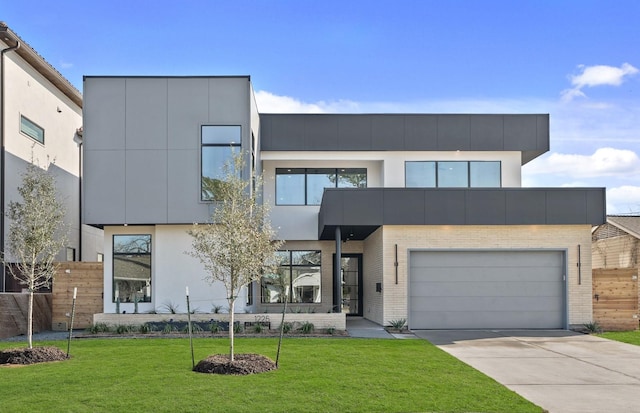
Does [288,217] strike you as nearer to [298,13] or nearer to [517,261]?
[517,261]

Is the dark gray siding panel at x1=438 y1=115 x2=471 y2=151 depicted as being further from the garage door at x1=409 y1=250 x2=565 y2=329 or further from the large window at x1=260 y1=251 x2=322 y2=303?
the large window at x1=260 y1=251 x2=322 y2=303

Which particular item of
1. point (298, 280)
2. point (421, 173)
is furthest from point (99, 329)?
point (421, 173)

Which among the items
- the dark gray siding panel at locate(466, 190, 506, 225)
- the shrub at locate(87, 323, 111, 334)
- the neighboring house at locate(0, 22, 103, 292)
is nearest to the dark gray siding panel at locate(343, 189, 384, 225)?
the dark gray siding panel at locate(466, 190, 506, 225)

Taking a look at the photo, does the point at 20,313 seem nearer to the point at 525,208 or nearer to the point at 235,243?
the point at 235,243

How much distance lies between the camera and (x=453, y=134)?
1011 inches

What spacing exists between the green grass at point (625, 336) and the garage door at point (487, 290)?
1.52m

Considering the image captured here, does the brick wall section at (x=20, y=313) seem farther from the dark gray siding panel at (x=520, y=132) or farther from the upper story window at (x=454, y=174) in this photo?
the dark gray siding panel at (x=520, y=132)

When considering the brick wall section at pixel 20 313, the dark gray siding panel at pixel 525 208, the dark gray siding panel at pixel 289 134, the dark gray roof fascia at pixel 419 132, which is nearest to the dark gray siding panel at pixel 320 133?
the dark gray roof fascia at pixel 419 132

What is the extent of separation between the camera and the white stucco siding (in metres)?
21.0

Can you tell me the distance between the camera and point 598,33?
1783 centimetres

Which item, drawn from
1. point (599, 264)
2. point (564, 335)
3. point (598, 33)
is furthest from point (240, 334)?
point (599, 264)

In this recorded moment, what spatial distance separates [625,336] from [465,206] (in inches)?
226

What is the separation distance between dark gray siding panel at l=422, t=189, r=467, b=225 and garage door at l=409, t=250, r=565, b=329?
42.5 inches

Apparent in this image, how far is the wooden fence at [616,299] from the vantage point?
2027 cm
